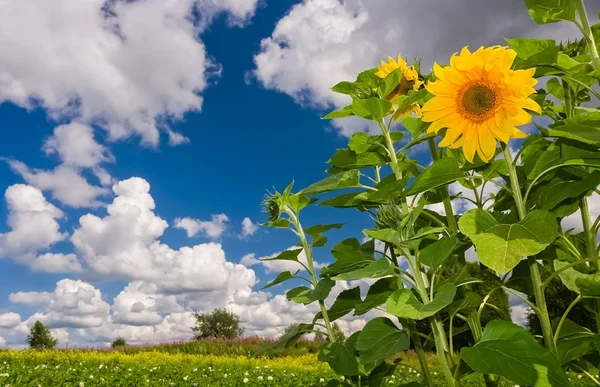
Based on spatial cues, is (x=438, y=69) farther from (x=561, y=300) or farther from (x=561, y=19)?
(x=561, y=300)

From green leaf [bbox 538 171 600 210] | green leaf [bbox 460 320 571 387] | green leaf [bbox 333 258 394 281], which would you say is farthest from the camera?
green leaf [bbox 538 171 600 210]

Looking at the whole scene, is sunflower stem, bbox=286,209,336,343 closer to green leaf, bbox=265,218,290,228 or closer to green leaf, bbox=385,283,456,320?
green leaf, bbox=265,218,290,228

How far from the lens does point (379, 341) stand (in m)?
1.66

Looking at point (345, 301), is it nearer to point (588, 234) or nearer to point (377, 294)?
point (377, 294)

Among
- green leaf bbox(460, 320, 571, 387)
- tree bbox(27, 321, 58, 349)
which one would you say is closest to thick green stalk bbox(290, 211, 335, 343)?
green leaf bbox(460, 320, 571, 387)

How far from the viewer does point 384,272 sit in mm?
1471

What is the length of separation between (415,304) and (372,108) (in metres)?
0.66

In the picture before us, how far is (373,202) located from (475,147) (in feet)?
1.25

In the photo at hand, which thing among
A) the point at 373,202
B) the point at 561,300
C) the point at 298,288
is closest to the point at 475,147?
the point at 373,202

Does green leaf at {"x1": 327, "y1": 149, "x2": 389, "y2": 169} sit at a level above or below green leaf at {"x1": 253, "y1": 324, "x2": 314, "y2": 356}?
above

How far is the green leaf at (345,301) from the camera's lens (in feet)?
6.95

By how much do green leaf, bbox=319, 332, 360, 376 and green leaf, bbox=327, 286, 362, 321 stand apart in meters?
0.11

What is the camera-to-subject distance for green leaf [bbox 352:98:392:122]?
1716mm

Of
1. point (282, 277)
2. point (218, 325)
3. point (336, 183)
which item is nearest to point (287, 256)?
point (282, 277)
